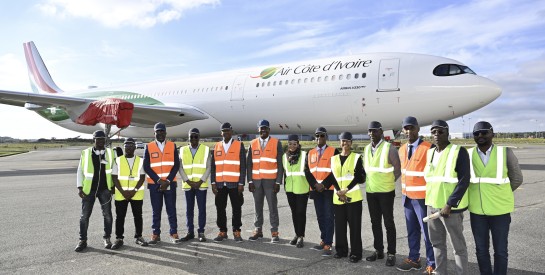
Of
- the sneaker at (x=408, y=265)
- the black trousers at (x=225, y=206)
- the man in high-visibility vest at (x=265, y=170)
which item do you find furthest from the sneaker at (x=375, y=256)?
the black trousers at (x=225, y=206)

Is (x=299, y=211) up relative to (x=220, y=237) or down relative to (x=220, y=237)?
up

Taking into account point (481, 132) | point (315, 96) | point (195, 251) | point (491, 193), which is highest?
point (315, 96)

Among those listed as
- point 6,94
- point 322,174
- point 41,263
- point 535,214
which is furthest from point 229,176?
point 6,94

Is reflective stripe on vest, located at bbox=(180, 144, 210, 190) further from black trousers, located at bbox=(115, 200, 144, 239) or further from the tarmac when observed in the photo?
the tarmac

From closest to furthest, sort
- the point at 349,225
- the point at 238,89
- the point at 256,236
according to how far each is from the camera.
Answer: the point at 349,225, the point at 256,236, the point at 238,89

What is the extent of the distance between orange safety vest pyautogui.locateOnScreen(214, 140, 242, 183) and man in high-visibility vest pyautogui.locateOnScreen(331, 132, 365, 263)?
5.69 feet

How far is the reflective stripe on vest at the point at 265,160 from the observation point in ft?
22.0

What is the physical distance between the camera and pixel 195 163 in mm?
6730

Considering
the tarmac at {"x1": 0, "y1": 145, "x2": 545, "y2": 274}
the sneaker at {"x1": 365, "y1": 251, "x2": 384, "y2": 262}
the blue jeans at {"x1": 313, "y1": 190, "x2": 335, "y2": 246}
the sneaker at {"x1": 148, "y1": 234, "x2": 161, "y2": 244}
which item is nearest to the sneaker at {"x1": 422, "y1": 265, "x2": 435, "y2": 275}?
the tarmac at {"x1": 0, "y1": 145, "x2": 545, "y2": 274}

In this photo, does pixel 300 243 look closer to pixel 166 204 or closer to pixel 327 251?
pixel 327 251

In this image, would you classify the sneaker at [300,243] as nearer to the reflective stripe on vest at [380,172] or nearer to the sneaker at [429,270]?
the reflective stripe on vest at [380,172]

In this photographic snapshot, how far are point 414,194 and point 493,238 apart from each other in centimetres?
96

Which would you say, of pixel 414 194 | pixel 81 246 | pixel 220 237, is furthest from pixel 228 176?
pixel 414 194

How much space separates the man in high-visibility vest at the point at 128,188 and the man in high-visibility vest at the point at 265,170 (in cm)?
172
